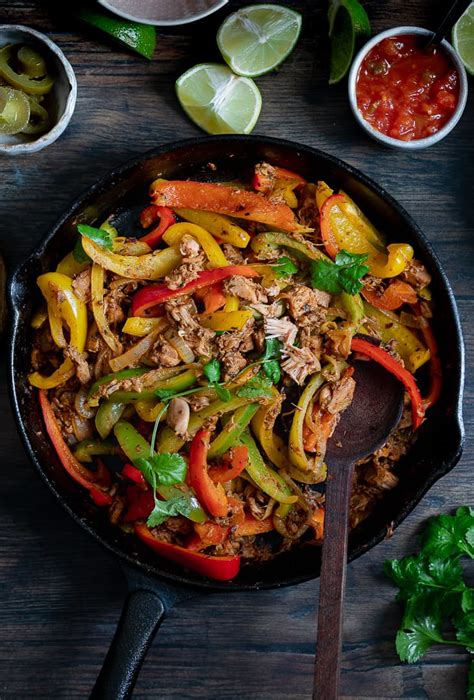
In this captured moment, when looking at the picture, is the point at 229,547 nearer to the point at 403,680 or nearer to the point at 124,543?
the point at 124,543

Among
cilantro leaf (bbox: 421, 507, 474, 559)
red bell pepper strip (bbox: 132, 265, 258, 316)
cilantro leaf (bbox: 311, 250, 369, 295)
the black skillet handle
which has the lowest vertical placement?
cilantro leaf (bbox: 421, 507, 474, 559)

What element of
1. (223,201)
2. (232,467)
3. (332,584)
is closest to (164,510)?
(232,467)

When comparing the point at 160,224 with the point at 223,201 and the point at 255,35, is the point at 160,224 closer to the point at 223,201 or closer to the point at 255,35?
the point at 223,201

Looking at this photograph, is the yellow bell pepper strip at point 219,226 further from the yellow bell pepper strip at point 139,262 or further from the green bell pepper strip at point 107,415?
the green bell pepper strip at point 107,415

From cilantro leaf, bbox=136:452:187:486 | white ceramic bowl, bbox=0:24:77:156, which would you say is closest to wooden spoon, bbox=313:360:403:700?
cilantro leaf, bbox=136:452:187:486

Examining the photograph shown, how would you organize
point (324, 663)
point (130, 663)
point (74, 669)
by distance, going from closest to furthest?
point (324, 663), point (130, 663), point (74, 669)

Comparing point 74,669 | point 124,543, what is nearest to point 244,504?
point 124,543

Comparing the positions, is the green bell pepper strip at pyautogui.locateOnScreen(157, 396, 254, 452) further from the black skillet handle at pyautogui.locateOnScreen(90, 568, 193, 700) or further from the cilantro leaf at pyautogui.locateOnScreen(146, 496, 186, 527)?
the black skillet handle at pyautogui.locateOnScreen(90, 568, 193, 700)
